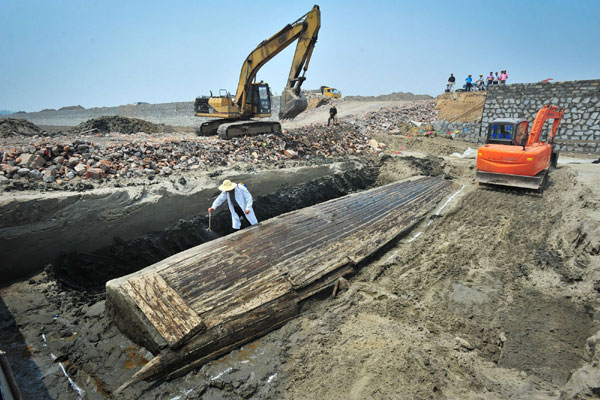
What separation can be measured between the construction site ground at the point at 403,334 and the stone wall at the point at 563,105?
854 cm

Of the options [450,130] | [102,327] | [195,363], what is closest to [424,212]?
[195,363]

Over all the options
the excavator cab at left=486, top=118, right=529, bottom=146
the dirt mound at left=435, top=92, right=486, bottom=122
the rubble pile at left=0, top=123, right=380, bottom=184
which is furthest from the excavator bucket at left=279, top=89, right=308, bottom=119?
the dirt mound at left=435, top=92, right=486, bottom=122

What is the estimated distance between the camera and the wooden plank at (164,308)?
2945 mm

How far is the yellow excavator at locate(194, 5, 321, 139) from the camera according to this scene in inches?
352

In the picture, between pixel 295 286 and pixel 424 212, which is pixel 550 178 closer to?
pixel 424 212

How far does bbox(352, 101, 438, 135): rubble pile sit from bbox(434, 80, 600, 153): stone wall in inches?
124

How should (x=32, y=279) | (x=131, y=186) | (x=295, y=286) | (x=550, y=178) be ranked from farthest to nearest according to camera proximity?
(x=550, y=178) < (x=131, y=186) < (x=32, y=279) < (x=295, y=286)

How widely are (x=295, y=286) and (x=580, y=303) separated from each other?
3.14 metres

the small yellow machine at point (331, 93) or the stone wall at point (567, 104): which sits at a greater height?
the small yellow machine at point (331, 93)

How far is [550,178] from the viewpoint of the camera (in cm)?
812

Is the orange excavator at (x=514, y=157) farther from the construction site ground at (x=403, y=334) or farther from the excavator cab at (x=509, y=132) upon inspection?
the construction site ground at (x=403, y=334)

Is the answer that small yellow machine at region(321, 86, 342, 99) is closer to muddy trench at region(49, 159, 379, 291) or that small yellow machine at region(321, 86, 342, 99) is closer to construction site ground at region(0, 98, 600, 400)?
muddy trench at region(49, 159, 379, 291)

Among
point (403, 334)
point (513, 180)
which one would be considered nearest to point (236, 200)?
point (403, 334)

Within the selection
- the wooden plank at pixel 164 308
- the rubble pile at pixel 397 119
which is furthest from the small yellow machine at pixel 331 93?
the wooden plank at pixel 164 308
